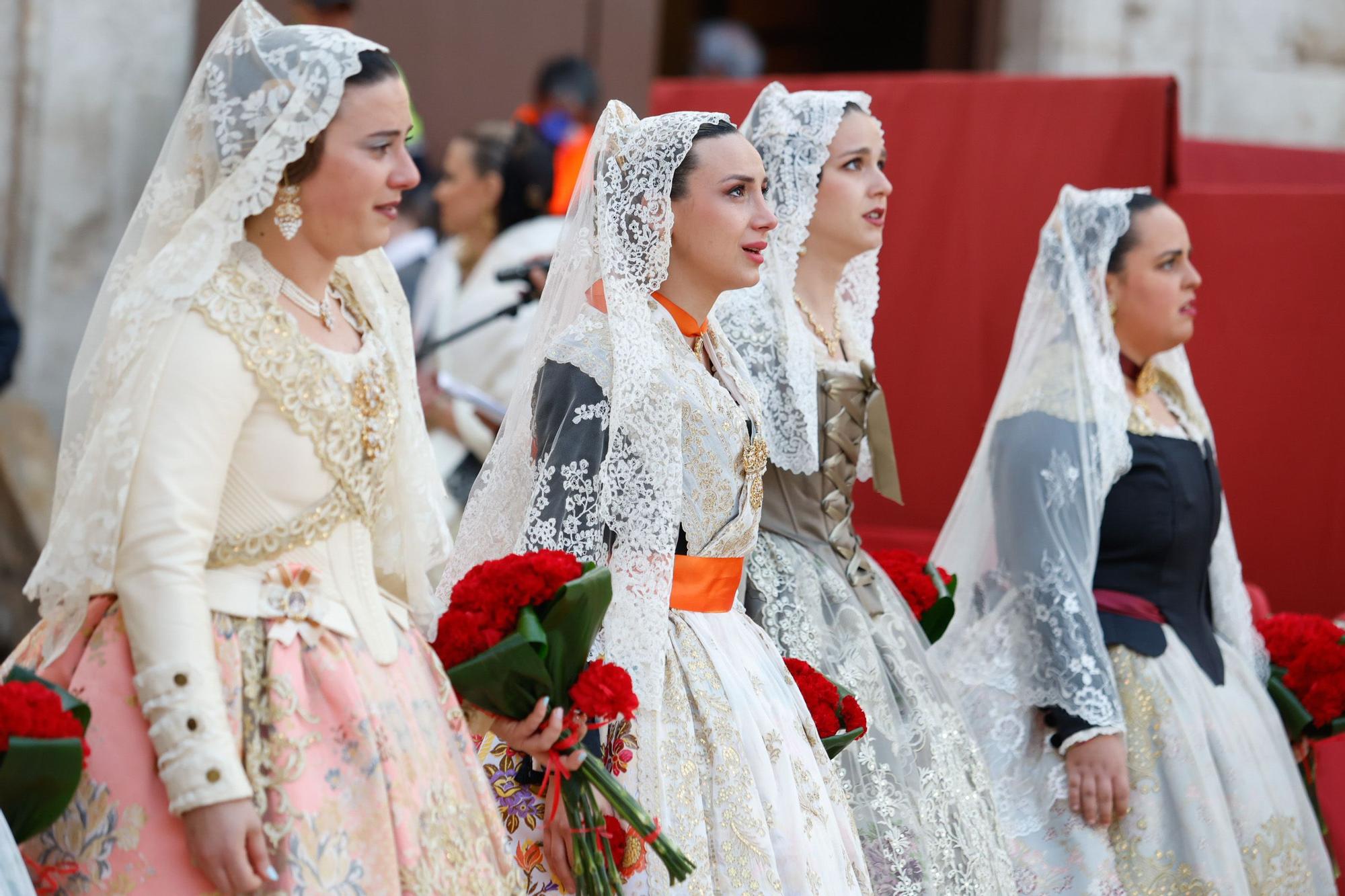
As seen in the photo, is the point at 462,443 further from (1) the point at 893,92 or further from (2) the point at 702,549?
(2) the point at 702,549

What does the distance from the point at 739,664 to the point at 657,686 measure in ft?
0.69

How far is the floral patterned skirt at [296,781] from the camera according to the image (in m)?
2.22

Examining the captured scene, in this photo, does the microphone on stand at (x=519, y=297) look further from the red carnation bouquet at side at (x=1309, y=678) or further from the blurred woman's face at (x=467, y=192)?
the red carnation bouquet at side at (x=1309, y=678)

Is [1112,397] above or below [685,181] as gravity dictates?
below

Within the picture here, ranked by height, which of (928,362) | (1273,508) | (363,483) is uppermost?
(363,483)

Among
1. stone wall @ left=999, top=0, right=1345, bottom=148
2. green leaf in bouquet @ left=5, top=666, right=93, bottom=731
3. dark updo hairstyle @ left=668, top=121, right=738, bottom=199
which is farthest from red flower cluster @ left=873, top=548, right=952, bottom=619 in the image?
stone wall @ left=999, top=0, right=1345, bottom=148

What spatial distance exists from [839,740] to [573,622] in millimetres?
702

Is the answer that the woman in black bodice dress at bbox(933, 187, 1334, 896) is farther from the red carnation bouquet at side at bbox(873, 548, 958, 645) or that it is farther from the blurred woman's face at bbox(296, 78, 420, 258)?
the blurred woman's face at bbox(296, 78, 420, 258)

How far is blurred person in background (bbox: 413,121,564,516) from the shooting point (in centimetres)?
577

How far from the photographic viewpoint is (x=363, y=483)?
2529 mm

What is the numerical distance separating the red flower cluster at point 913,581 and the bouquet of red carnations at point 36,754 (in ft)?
6.44

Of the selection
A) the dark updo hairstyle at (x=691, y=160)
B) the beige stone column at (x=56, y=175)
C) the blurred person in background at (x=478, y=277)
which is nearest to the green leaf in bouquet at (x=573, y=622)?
the dark updo hairstyle at (x=691, y=160)

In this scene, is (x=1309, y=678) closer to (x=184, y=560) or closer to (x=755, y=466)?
(x=755, y=466)

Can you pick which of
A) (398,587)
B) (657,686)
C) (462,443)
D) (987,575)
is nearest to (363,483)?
(398,587)
